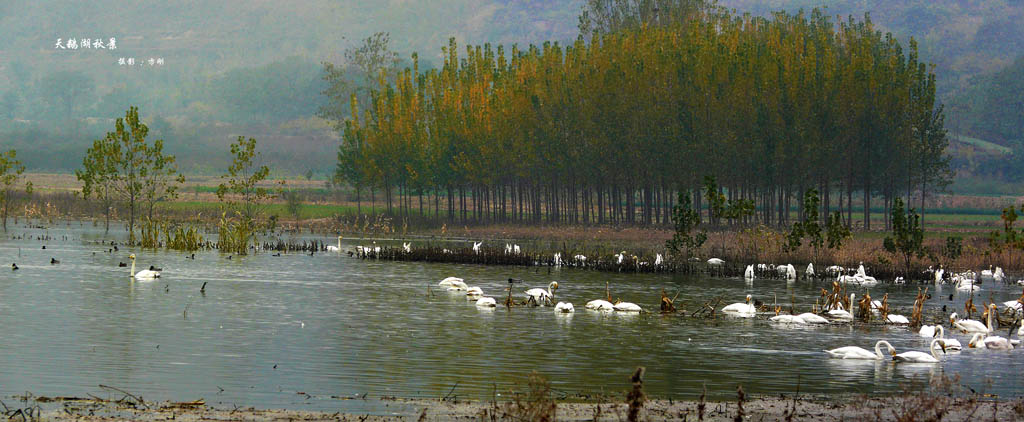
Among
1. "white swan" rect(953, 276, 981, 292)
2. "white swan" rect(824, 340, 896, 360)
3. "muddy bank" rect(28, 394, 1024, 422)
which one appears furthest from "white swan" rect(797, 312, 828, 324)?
"white swan" rect(953, 276, 981, 292)

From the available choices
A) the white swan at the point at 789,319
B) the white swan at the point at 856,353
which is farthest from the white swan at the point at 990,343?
the white swan at the point at 789,319

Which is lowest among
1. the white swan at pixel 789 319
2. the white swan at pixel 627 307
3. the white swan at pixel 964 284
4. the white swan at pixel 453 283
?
the white swan at pixel 964 284

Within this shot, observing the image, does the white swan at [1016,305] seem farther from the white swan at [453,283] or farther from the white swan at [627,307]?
the white swan at [453,283]

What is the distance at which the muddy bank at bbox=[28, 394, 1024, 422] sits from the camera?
1620cm

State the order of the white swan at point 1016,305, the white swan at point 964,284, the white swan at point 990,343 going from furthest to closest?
the white swan at point 964,284
the white swan at point 1016,305
the white swan at point 990,343

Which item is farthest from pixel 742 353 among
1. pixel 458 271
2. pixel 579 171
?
pixel 579 171

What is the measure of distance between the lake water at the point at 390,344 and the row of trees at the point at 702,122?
3981 centimetres

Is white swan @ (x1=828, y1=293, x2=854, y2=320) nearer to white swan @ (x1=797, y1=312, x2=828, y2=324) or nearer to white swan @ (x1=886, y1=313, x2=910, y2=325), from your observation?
white swan @ (x1=886, y1=313, x2=910, y2=325)

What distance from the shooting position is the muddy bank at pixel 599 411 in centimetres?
1620

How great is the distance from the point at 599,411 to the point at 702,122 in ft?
235

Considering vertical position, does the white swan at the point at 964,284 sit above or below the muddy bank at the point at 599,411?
below

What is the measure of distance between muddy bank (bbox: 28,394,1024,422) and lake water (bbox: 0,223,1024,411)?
39.5 inches

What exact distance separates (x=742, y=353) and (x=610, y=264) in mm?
27267

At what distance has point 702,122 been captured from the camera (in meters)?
86.1
